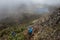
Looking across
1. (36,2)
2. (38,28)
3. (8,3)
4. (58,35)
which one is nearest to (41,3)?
(36,2)

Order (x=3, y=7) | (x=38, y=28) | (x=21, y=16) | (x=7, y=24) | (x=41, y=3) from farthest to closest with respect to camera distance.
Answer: (x=3, y=7) → (x=41, y=3) → (x=21, y=16) → (x=7, y=24) → (x=38, y=28)

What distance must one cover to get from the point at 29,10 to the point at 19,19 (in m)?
1.90

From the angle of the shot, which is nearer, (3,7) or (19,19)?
(19,19)

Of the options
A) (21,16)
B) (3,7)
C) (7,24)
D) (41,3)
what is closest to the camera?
(7,24)

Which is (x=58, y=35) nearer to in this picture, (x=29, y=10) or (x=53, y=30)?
(x=53, y=30)

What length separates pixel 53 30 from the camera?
1096cm

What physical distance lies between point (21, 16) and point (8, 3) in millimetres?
4042

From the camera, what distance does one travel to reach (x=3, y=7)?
20.9 metres

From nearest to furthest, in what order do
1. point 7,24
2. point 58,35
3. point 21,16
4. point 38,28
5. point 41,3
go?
point 58,35
point 38,28
point 7,24
point 21,16
point 41,3

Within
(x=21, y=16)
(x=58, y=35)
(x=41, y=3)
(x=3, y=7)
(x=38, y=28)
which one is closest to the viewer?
(x=58, y=35)

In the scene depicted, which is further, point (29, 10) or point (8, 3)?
point (8, 3)

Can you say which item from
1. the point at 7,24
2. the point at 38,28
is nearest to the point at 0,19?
the point at 7,24

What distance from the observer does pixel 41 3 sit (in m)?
19.3

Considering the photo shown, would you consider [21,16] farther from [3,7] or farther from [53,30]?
[53,30]
